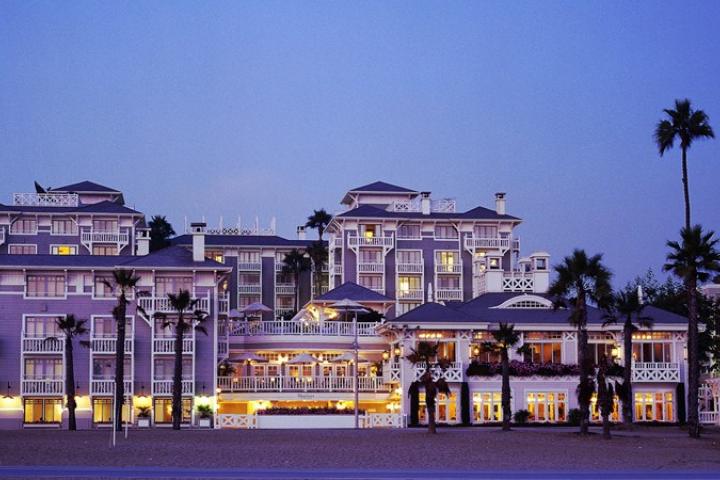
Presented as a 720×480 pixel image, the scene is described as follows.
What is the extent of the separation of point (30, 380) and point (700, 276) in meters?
39.5

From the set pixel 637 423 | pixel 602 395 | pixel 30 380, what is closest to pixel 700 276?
pixel 602 395

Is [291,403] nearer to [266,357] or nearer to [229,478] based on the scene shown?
[266,357]

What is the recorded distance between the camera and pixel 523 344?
74.2 m

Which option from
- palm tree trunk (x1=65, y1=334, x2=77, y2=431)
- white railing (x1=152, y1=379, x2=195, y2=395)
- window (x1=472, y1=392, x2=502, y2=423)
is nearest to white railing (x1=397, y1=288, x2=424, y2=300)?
window (x1=472, y1=392, x2=502, y2=423)

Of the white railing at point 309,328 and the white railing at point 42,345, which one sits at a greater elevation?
the white railing at point 309,328

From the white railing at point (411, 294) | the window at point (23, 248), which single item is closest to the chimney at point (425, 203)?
the white railing at point (411, 294)

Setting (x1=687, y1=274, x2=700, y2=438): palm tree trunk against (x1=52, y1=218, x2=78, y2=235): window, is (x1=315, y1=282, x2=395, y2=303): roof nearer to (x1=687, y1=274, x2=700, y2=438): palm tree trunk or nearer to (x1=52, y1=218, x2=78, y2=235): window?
(x1=52, y1=218, x2=78, y2=235): window

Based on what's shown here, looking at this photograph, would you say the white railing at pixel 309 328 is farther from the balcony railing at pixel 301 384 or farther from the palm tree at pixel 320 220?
the palm tree at pixel 320 220

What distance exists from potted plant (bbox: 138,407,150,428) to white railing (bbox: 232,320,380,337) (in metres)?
9.81

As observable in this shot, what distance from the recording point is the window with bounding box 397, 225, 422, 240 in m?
103

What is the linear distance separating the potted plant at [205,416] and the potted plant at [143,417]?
117 inches

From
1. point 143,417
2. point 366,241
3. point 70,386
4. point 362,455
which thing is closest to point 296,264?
point 366,241

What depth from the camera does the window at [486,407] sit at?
239 ft

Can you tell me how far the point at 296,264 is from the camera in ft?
387
